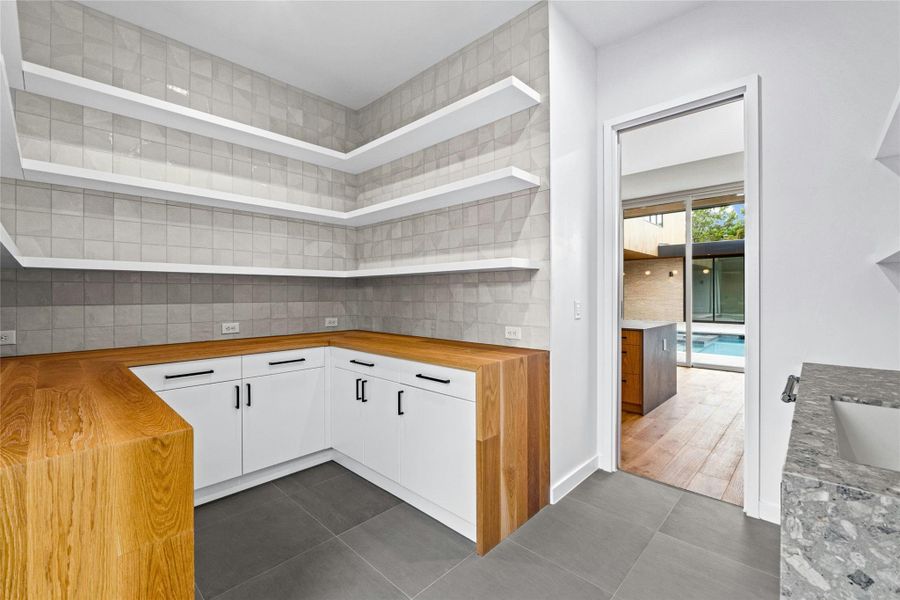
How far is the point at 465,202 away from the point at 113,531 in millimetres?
2393

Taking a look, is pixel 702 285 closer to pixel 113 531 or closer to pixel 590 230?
pixel 590 230

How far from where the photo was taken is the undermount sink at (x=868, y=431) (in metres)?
1.02

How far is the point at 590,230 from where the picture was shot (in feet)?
8.59

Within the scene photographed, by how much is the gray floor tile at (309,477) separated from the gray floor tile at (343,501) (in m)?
0.04

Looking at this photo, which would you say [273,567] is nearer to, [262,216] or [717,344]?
[262,216]

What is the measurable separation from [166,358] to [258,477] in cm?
91

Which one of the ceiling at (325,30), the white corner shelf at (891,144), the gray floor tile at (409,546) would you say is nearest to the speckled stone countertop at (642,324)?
the white corner shelf at (891,144)

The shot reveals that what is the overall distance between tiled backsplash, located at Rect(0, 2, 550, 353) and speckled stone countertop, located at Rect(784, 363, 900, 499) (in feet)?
4.03

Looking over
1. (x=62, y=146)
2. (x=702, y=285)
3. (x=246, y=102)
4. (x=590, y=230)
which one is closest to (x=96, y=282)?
(x=62, y=146)

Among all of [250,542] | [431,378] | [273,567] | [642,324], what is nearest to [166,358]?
[250,542]

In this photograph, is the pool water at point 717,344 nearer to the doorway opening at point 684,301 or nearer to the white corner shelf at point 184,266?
the doorway opening at point 684,301

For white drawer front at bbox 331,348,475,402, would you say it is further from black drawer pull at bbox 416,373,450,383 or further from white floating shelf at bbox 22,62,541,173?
white floating shelf at bbox 22,62,541,173

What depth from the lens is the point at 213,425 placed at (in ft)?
7.43

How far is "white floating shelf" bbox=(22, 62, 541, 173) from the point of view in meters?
2.08
